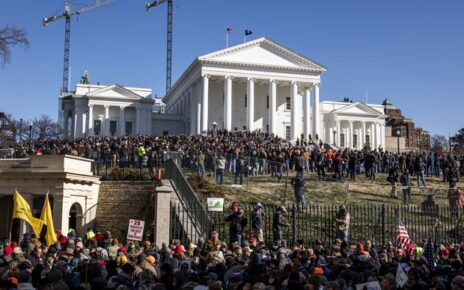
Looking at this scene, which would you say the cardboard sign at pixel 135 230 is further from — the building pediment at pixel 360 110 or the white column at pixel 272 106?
the building pediment at pixel 360 110

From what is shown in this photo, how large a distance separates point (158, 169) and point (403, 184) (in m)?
13.3

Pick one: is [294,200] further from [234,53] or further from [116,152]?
[234,53]

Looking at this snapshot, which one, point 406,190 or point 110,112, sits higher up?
point 110,112

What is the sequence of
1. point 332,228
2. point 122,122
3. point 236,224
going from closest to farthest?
point 236,224 < point 332,228 < point 122,122

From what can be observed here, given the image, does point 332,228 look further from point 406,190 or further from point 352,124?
point 352,124

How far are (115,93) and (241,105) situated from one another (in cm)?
1849

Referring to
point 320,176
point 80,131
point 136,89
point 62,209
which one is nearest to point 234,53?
point 136,89

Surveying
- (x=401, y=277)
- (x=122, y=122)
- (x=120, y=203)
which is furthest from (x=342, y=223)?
(x=122, y=122)

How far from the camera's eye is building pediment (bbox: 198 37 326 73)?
72.6 meters

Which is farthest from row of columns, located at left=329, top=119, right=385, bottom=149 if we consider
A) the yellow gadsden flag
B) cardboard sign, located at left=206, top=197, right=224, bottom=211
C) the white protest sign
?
the white protest sign

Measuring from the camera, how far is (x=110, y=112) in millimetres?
84000

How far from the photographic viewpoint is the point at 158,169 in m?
30.6

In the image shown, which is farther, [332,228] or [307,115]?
[307,115]

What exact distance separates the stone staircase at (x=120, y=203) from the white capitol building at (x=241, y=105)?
4122cm
